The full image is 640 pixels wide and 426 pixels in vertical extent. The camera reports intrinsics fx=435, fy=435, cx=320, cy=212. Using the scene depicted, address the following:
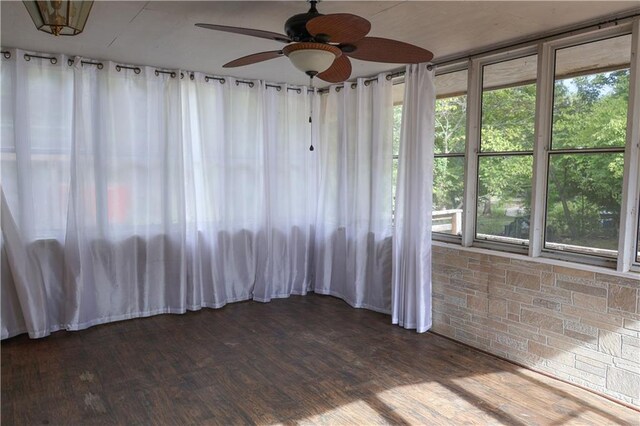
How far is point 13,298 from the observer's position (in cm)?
367

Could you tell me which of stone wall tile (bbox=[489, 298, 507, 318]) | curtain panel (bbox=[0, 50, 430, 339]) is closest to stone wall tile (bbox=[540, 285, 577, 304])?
stone wall tile (bbox=[489, 298, 507, 318])

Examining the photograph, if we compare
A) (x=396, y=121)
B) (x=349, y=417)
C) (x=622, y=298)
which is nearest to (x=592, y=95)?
(x=622, y=298)

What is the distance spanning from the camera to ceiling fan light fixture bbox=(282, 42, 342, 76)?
2.12 metres

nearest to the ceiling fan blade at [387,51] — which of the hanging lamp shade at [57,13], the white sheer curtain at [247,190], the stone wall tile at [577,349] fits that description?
the hanging lamp shade at [57,13]

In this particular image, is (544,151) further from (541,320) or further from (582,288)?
(541,320)

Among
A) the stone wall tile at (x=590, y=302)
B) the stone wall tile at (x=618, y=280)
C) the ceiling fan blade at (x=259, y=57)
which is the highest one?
the ceiling fan blade at (x=259, y=57)

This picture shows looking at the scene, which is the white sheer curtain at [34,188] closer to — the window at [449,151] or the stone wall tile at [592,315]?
the window at [449,151]

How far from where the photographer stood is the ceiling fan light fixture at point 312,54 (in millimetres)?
2115

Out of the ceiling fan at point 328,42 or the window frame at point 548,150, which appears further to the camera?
the window frame at point 548,150

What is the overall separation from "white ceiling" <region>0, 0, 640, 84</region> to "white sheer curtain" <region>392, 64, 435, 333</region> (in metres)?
0.35

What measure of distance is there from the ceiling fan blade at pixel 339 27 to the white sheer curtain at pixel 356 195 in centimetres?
226

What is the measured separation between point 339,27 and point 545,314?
2.49 meters

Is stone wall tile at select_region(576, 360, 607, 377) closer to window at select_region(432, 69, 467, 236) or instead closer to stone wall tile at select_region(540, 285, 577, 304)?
stone wall tile at select_region(540, 285, 577, 304)

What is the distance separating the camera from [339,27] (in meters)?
1.91
